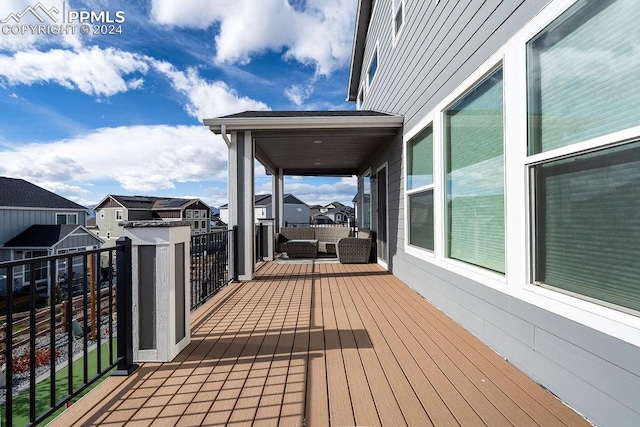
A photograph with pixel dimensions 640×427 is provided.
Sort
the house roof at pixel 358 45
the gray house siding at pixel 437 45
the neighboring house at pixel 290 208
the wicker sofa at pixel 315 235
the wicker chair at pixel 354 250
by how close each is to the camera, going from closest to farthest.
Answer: the gray house siding at pixel 437 45 → the wicker chair at pixel 354 250 → the house roof at pixel 358 45 → the wicker sofa at pixel 315 235 → the neighboring house at pixel 290 208

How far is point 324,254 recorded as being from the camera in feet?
30.3

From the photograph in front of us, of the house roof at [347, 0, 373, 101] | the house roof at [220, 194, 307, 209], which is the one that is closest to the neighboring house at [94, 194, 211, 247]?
the house roof at [220, 194, 307, 209]

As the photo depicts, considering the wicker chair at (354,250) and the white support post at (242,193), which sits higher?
the white support post at (242,193)

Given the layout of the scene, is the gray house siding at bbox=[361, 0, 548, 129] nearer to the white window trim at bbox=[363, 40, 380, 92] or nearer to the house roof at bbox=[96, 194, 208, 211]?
the white window trim at bbox=[363, 40, 380, 92]

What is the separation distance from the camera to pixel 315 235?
343 inches

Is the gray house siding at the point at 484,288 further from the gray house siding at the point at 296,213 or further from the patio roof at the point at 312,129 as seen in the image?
the gray house siding at the point at 296,213

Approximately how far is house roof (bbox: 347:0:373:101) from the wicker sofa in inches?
188

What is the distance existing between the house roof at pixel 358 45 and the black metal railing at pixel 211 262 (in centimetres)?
590

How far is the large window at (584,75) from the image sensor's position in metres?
1.45

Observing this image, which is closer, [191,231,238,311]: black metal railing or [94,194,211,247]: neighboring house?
[191,231,238,311]: black metal railing

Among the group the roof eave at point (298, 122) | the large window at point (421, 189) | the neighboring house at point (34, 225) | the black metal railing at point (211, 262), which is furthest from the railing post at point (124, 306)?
the neighboring house at point (34, 225)

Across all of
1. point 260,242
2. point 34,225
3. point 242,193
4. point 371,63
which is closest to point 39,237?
point 34,225

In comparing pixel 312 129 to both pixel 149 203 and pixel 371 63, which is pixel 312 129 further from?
pixel 149 203

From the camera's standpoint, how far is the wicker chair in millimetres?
6730
